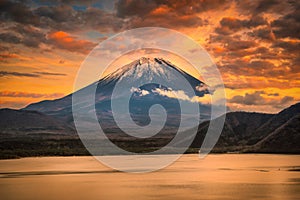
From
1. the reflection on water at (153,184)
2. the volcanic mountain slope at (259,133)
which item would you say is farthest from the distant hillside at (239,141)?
the reflection on water at (153,184)

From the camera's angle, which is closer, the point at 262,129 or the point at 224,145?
the point at 224,145

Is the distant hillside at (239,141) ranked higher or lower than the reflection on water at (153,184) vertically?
higher

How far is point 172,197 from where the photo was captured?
3064 cm

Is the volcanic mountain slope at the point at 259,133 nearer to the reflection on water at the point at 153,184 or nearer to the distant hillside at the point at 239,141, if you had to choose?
the distant hillside at the point at 239,141

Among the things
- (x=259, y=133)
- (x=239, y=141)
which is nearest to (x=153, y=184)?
(x=239, y=141)

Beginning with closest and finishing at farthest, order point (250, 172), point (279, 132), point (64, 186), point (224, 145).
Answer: point (64, 186)
point (250, 172)
point (279, 132)
point (224, 145)

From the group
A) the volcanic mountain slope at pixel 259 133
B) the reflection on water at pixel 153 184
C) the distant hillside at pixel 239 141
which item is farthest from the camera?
the volcanic mountain slope at pixel 259 133

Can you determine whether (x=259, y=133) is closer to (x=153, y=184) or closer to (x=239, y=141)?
(x=239, y=141)

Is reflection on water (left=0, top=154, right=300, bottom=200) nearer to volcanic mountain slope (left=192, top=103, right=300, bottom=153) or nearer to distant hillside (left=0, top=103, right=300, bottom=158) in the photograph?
distant hillside (left=0, top=103, right=300, bottom=158)

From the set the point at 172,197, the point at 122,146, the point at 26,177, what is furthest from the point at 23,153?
the point at 172,197

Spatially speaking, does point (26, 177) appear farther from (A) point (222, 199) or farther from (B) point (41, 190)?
(A) point (222, 199)

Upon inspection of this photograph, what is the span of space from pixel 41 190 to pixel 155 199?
8.98 m

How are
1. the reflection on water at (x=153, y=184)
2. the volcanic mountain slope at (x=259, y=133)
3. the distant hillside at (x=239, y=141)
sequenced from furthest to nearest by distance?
the volcanic mountain slope at (x=259, y=133), the distant hillside at (x=239, y=141), the reflection on water at (x=153, y=184)

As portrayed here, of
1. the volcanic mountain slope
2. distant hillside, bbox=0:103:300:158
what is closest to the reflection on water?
distant hillside, bbox=0:103:300:158
